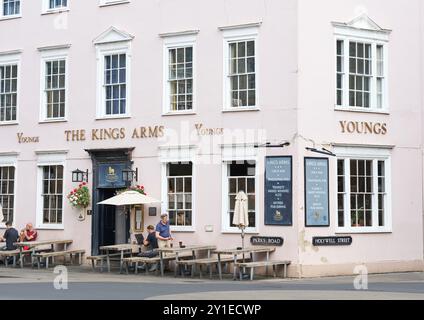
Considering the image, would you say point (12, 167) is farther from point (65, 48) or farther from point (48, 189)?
point (65, 48)

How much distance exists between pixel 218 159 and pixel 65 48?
7354 millimetres

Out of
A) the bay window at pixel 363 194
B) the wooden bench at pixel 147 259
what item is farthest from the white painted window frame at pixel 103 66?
the bay window at pixel 363 194

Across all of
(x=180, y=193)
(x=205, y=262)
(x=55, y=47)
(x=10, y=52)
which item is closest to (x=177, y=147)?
(x=180, y=193)

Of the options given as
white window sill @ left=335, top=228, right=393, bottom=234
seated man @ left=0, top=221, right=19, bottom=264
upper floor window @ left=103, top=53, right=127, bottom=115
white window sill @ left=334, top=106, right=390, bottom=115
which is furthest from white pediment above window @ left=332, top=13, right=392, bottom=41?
seated man @ left=0, top=221, right=19, bottom=264

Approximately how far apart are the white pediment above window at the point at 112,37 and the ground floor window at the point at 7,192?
5859 millimetres

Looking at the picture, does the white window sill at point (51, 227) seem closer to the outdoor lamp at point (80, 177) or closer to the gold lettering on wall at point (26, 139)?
the outdoor lamp at point (80, 177)

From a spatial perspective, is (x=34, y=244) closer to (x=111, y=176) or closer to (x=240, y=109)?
(x=111, y=176)

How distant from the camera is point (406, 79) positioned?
91.2 ft

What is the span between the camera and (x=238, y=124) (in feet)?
86.8

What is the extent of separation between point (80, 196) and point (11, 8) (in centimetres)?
794

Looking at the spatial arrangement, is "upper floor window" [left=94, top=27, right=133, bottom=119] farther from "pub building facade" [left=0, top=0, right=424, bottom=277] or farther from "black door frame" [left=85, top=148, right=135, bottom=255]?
"black door frame" [left=85, top=148, right=135, bottom=255]
